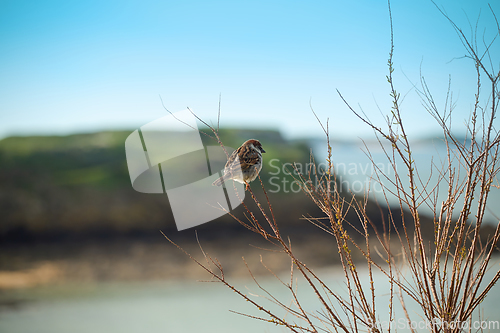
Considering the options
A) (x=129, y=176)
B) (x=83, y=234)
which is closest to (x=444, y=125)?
(x=83, y=234)

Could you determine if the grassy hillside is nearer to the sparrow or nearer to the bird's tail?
the sparrow

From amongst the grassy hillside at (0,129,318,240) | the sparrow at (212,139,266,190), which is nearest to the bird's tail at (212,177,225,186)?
the sparrow at (212,139,266,190)

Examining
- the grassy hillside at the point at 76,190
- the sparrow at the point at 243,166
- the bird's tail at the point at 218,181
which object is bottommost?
the grassy hillside at the point at 76,190

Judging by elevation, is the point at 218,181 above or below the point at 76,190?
above

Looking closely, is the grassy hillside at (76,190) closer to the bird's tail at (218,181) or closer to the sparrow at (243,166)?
the sparrow at (243,166)

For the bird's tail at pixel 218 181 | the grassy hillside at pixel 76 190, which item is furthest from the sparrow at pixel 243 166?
the grassy hillside at pixel 76 190

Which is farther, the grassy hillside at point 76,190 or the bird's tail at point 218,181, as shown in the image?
the grassy hillside at point 76,190

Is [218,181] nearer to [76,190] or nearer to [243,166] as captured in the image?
[243,166]

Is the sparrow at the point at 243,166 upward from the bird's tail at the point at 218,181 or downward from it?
upward

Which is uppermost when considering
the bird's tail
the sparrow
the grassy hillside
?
the sparrow

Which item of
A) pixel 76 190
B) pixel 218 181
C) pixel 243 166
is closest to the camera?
pixel 218 181

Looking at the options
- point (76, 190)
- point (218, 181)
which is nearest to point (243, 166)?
point (218, 181)

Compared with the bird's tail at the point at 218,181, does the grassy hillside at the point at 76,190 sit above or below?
below

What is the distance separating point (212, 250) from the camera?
37.0 ft
